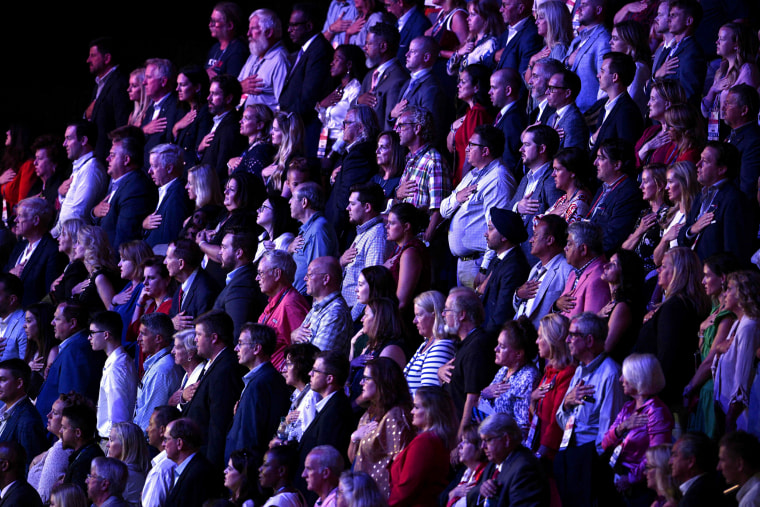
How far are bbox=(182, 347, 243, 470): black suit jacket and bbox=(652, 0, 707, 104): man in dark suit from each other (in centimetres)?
320

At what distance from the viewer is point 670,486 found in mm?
5605

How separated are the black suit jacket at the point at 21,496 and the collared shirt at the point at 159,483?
0.78 metres

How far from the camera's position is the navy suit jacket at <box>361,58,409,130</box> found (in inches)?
385

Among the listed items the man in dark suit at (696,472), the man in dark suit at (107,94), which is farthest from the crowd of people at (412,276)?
the man in dark suit at (107,94)

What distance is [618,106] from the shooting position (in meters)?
8.30

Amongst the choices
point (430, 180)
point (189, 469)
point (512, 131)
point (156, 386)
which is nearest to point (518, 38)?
point (512, 131)

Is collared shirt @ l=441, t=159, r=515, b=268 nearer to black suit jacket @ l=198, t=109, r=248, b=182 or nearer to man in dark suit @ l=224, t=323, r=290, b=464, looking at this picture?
man in dark suit @ l=224, t=323, r=290, b=464

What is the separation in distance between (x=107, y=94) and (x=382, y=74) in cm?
291

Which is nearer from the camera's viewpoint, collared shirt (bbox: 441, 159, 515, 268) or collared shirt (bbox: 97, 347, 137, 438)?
collared shirt (bbox: 441, 159, 515, 268)

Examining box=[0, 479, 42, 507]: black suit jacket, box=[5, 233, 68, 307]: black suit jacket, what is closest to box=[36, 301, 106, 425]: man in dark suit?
box=[0, 479, 42, 507]: black suit jacket

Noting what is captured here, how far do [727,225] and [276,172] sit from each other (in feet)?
→ 11.9

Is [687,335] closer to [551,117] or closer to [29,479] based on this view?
[551,117]

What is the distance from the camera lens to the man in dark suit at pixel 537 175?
7.93m

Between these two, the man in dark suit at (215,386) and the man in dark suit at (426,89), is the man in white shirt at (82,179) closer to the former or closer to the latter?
the man in dark suit at (426,89)
